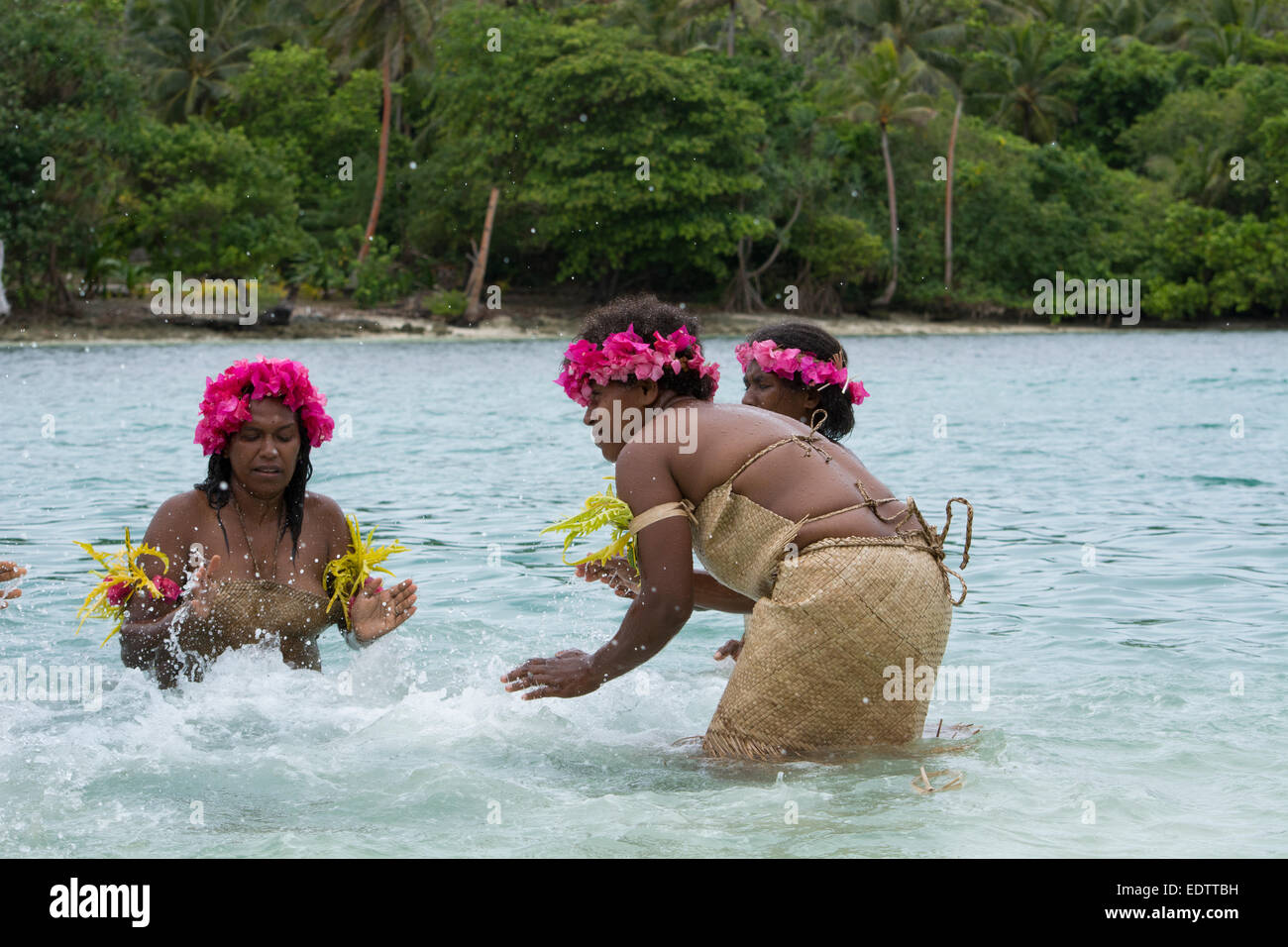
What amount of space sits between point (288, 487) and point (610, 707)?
1.59 meters

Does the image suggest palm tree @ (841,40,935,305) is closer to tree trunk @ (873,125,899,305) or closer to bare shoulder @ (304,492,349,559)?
tree trunk @ (873,125,899,305)

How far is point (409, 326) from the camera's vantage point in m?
43.4

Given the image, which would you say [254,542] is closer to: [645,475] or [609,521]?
[609,521]

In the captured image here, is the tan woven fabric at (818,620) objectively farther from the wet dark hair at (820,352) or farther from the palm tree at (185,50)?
the palm tree at (185,50)

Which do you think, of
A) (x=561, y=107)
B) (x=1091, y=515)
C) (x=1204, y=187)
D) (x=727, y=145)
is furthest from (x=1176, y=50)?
(x=1091, y=515)

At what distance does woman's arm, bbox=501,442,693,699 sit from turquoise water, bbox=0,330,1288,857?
1.79 feet

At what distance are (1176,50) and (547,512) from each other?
2318 inches

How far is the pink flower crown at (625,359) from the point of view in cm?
486

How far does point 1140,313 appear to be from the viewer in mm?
55375

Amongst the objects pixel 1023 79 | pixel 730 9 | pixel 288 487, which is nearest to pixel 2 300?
pixel 730 9

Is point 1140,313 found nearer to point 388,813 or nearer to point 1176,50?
point 1176,50

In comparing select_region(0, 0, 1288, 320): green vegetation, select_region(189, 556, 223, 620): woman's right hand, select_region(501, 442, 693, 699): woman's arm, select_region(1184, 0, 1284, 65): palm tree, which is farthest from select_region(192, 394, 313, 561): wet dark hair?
select_region(1184, 0, 1284, 65): palm tree

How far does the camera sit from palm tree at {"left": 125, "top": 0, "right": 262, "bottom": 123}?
51875 mm
